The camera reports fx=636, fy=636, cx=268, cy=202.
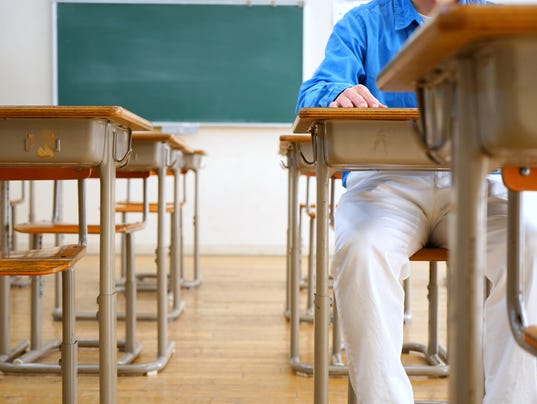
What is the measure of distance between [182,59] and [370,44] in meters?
3.55

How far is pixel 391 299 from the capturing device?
138 centimetres

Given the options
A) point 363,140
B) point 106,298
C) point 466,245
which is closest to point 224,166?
point 106,298

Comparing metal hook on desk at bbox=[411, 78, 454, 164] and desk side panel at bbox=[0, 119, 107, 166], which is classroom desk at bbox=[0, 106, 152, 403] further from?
metal hook on desk at bbox=[411, 78, 454, 164]

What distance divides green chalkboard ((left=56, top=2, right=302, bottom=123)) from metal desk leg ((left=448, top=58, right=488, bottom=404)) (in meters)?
4.49

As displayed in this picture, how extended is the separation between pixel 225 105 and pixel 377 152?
12.6 ft

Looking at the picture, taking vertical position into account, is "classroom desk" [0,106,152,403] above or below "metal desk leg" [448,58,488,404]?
above

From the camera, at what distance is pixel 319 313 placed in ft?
5.33

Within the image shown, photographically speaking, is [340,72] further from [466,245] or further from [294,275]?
[466,245]

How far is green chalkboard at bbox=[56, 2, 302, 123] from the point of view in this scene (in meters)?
5.09

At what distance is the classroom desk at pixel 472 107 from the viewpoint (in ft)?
2.11

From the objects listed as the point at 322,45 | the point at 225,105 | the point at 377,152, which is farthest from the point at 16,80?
the point at 377,152

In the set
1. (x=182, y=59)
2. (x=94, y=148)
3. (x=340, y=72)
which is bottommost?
(x=94, y=148)

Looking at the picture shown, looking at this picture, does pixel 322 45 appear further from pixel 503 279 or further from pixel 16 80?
pixel 503 279

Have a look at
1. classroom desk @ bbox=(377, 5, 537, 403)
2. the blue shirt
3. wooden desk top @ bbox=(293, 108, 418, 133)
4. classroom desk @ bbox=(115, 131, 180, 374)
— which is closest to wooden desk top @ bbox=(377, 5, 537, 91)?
classroom desk @ bbox=(377, 5, 537, 403)
